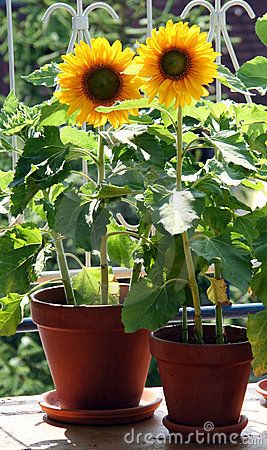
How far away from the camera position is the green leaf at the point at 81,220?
1666 mm

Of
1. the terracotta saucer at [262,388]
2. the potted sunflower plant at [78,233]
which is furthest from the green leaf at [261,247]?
the terracotta saucer at [262,388]

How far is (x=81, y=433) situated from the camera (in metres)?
1.84

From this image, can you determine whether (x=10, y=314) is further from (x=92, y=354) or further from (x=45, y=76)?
(x=45, y=76)

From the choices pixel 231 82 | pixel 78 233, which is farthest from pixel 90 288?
pixel 231 82

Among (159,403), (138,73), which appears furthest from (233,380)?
(138,73)

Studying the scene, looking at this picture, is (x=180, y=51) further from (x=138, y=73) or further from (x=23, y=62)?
(x=23, y=62)

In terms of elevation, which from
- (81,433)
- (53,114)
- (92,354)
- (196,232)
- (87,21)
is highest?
(87,21)

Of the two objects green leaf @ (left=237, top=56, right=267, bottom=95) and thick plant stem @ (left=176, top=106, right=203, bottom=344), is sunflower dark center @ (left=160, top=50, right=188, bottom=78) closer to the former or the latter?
thick plant stem @ (left=176, top=106, right=203, bottom=344)

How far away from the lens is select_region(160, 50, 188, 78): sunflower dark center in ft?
5.37

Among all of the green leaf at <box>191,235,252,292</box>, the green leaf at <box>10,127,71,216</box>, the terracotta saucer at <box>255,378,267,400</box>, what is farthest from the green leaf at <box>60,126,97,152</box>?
the terracotta saucer at <box>255,378,267,400</box>

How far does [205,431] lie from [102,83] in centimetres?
63

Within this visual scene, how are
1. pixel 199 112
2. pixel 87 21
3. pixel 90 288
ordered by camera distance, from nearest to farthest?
pixel 199 112, pixel 90 288, pixel 87 21

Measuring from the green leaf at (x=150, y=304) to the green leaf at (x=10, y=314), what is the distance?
0.29m

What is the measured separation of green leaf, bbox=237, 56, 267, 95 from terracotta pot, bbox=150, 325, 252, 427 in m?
0.48
